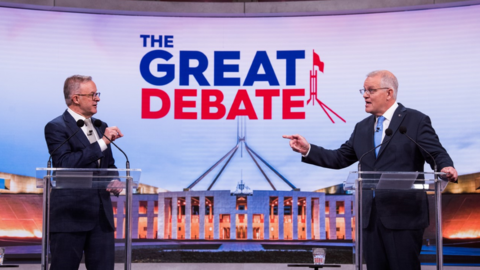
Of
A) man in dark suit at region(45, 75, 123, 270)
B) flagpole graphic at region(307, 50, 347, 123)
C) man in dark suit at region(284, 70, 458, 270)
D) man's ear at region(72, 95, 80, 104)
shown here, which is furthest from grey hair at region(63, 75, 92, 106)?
flagpole graphic at region(307, 50, 347, 123)

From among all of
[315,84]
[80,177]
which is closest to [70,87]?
[80,177]

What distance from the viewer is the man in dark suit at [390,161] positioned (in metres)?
2.74

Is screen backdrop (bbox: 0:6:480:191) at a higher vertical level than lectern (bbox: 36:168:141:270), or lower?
higher

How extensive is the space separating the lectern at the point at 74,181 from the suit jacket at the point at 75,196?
28 mm

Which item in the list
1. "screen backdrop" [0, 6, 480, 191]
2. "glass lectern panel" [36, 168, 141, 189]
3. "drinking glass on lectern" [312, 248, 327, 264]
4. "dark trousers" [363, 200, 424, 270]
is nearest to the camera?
"dark trousers" [363, 200, 424, 270]

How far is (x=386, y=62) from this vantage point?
232 inches

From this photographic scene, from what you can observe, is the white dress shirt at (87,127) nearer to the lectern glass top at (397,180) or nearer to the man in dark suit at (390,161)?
the man in dark suit at (390,161)

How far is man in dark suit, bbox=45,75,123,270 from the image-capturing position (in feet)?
9.37

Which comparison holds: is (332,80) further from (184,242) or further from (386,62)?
(184,242)

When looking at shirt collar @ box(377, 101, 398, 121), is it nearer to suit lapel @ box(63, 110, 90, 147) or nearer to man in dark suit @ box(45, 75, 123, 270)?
man in dark suit @ box(45, 75, 123, 270)

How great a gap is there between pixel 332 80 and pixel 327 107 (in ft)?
0.99

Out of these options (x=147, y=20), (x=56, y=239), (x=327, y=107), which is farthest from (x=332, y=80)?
(x=56, y=239)

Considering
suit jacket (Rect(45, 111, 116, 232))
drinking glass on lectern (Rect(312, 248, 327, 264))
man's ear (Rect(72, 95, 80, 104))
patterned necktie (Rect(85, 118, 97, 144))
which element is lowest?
drinking glass on lectern (Rect(312, 248, 327, 264))

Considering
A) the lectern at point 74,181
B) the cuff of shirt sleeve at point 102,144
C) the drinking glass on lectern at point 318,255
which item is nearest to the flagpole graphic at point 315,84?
the drinking glass on lectern at point 318,255
